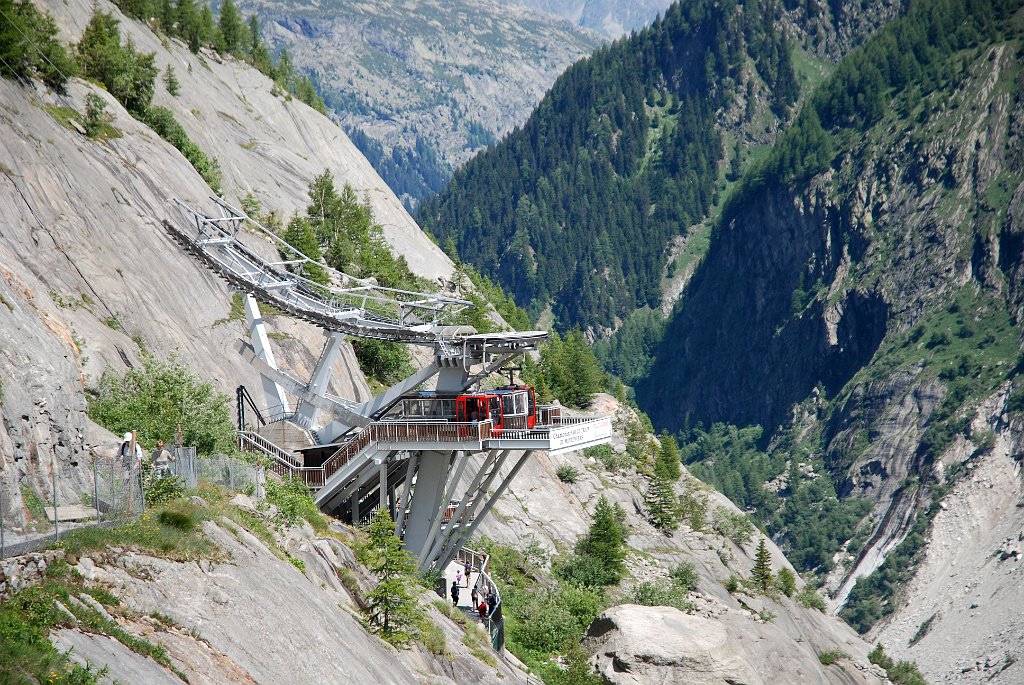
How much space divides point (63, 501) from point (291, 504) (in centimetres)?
1082

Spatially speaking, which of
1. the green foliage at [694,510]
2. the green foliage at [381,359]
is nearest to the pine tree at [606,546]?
the green foliage at [381,359]

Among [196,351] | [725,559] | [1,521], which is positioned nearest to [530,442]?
[196,351]

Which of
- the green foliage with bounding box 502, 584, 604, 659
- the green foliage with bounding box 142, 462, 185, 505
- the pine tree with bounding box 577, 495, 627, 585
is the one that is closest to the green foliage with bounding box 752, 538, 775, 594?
the pine tree with bounding box 577, 495, 627, 585

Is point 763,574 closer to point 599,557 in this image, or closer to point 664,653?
point 599,557

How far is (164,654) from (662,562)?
209 ft

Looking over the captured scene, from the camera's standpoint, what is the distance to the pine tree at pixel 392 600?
139 ft

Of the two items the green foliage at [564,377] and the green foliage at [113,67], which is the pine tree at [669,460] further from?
the green foliage at [113,67]

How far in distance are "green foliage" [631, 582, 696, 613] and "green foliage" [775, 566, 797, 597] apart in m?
26.8

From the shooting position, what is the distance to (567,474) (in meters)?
95.1

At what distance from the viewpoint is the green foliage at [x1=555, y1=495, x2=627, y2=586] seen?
77500 millimetres

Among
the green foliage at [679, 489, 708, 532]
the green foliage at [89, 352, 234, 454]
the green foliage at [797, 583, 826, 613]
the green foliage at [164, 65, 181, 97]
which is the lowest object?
the green foliage at [797, 583, 826, 613]

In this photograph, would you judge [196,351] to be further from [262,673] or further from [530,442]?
[262,673]

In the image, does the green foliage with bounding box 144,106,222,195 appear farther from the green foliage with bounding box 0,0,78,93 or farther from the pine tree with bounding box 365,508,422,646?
the pine tree with bounding box 365,508,422,646

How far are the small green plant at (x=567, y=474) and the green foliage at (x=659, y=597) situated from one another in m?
19.3
